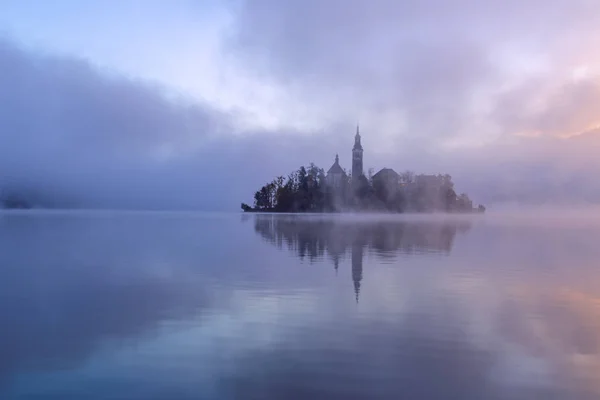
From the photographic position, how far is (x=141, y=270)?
26.3 m

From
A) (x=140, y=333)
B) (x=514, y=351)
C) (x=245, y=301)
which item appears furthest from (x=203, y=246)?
(x=514, y=351)

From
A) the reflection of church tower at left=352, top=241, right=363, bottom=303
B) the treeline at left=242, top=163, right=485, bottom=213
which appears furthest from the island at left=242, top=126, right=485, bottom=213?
the reflection of church tower at left=352, top=241, right=363, bottom=303

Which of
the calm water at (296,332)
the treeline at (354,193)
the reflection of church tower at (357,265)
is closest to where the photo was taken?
the calm water at (296,332)

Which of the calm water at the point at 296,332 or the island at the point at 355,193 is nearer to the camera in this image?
the calm water at the point at 296,332

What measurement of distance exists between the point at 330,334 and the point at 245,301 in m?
4.89

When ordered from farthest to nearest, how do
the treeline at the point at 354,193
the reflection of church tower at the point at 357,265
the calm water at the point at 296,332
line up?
the treeline at the point at 354,193 < the reflection of church tower at the point at 357,265 < the calm water at the point at 296,332

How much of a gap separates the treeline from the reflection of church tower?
388ft

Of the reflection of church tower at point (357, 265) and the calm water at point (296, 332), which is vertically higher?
the reflection of church tower at point (357, 265)

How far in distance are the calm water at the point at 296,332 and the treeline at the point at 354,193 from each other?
430 ft

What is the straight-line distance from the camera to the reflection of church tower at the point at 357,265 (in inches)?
854

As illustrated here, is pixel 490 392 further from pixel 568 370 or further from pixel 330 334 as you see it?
pixel 330 334

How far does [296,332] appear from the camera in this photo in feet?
47.1

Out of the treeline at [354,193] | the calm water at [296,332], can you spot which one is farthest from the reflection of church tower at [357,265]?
the treeline at [354,193]

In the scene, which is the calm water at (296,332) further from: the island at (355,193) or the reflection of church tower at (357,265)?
the island at (355,193)
